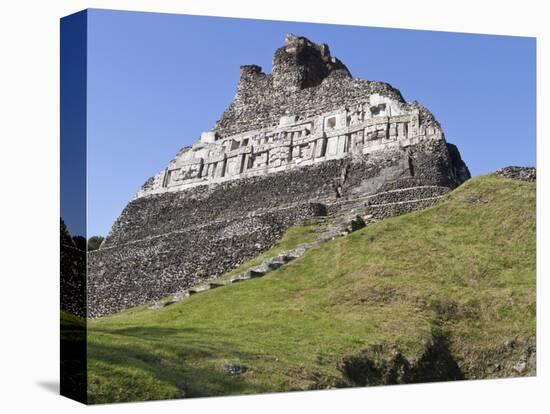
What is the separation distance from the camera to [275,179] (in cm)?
2638

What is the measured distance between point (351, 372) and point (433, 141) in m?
7.45

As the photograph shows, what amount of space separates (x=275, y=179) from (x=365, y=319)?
592cm

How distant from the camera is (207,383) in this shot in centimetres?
1908

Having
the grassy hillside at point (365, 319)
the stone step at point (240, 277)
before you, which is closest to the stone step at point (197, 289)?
the grassy hillside at point (365, 319)

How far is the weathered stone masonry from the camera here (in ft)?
77.9

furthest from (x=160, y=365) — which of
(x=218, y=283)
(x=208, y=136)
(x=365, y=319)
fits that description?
(x=208, y=136)

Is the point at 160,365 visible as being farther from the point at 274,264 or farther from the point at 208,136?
the point at 208,136

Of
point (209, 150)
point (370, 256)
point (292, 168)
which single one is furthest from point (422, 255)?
point (209, 150)

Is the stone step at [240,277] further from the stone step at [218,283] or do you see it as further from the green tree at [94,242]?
the green tree at [94,242]

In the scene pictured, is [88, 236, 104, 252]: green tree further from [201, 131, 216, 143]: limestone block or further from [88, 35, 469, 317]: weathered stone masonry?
[201, 131, 216, 143]: limestone block

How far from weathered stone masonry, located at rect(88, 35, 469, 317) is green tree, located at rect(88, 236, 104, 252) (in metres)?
1.80

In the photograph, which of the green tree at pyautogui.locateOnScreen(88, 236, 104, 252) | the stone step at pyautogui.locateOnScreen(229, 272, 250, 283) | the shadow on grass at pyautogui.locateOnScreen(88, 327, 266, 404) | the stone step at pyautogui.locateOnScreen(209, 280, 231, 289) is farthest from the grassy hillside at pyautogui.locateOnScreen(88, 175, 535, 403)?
the green tree at pyautogui.locateOnScreen(88, 236, 104, 252)

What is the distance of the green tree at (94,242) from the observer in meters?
19.3

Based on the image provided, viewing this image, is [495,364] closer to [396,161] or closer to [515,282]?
[515,282]
